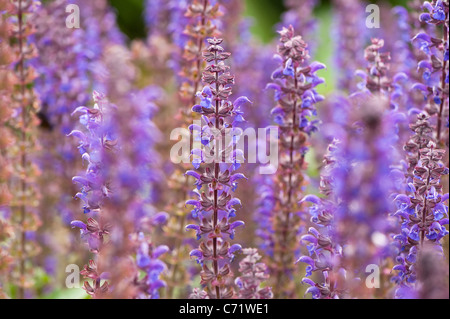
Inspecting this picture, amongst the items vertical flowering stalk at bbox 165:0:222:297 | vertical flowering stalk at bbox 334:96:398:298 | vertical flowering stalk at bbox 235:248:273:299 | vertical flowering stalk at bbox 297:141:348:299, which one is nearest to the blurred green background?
vertical flowering stalk at bbox 165:0:222:297

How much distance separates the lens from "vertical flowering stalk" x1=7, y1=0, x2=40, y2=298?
3852 millimetres

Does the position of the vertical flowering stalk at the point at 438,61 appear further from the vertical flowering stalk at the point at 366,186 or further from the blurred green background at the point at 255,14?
the blurred green background at the point at 255,14

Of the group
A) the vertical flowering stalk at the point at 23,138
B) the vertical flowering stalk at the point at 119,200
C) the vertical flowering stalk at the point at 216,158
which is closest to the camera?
the vertical flowering stalk at the point at 119,200

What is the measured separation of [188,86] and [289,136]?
2.98 feet

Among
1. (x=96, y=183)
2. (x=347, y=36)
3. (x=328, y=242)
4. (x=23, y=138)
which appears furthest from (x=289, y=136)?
(x=347, y=36)

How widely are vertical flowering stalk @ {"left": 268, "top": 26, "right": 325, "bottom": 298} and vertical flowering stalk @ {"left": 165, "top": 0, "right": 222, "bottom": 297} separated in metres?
0.64

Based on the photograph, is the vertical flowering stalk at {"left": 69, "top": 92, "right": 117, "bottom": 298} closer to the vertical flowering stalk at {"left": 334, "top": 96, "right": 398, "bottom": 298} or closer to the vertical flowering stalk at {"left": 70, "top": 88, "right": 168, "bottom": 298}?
the vertical flowering stalk at {"left": 70, "top": 88, "right": 168, "bottom": 298}

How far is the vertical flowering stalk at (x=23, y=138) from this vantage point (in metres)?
3.85

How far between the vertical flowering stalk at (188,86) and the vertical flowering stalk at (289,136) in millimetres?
638

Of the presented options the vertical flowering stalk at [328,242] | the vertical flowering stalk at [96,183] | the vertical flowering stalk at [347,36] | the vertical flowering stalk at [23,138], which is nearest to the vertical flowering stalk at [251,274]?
the vertical flowering stalk at [328,242]

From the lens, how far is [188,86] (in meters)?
4.05

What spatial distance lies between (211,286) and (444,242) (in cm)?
166
